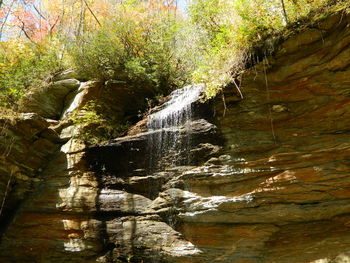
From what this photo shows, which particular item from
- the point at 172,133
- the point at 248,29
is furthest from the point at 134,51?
the point at 248,29

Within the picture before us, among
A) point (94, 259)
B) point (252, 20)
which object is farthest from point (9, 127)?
point (252, 20)

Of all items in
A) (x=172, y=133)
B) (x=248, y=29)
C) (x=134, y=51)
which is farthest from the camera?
(x=134, y=51)

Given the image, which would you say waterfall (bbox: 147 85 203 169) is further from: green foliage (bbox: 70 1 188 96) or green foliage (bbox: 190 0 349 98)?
green foliage (bbox: 70 1 188 96)

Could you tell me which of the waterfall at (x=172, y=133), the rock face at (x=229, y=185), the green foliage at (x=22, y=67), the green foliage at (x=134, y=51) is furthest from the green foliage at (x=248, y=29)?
the green foliage at (x=22, y=67)

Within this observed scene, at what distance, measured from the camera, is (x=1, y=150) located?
23.9 ft

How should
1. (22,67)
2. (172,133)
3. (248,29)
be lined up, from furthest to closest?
(22,67), (172,133), (248,29)

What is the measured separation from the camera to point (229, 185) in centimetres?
610

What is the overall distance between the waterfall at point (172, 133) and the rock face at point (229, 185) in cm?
8

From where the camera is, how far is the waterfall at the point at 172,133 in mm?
7051

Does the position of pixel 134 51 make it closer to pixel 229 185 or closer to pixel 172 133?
pixel 172 133

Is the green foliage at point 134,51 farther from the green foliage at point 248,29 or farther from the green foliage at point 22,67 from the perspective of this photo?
the green foliage at point 248,29

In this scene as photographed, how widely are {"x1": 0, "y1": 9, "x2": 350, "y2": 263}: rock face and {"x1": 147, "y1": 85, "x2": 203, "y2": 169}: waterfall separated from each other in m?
0.08

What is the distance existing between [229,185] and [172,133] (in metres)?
2.05

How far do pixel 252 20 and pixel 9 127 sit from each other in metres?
6.81
